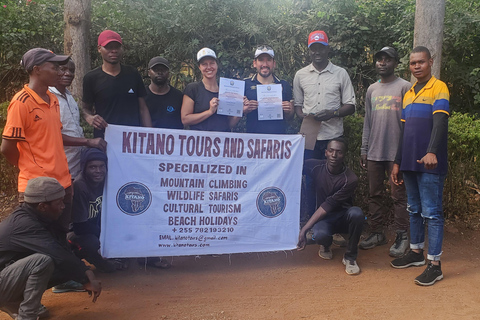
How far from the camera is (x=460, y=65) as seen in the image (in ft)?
25.8

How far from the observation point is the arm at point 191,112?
4902mm

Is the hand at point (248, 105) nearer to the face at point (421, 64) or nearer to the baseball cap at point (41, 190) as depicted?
the face at point (421, 64)

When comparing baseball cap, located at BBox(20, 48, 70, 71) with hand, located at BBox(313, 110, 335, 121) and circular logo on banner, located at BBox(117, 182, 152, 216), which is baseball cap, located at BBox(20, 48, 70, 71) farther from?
hand, located at BBox(313, 110, 335, 121)

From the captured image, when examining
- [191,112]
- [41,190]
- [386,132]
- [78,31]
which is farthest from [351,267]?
[78,31]

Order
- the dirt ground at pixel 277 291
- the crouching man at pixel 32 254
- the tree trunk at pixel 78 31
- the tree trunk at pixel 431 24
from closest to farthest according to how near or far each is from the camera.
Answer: the crouching man at pixel 32 254
the dirt ground at pixel 277 291
the tree trunk at pixel 431 24
the tree trunk at pixel 78 31

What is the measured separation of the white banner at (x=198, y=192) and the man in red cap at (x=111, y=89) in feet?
1.18

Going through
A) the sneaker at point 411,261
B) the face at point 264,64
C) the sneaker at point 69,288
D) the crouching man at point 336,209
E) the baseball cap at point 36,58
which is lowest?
the sneaker at point 69,288

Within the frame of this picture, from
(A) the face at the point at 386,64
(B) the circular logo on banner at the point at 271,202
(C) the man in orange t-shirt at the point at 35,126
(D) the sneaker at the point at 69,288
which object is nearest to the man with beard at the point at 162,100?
(B) the circular logo on banner at the point at 271,202

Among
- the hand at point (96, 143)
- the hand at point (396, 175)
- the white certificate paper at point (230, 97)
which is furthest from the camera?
the white certificate paper at point (230, 97)

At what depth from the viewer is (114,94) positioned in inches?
189

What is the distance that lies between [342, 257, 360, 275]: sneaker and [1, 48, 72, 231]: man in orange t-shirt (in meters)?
2.85

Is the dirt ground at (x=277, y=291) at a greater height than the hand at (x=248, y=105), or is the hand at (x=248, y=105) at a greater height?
the hand at (x=248, y=105)

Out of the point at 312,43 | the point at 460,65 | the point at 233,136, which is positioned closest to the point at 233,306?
the point at 233,136

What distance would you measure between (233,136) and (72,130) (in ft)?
5.39
